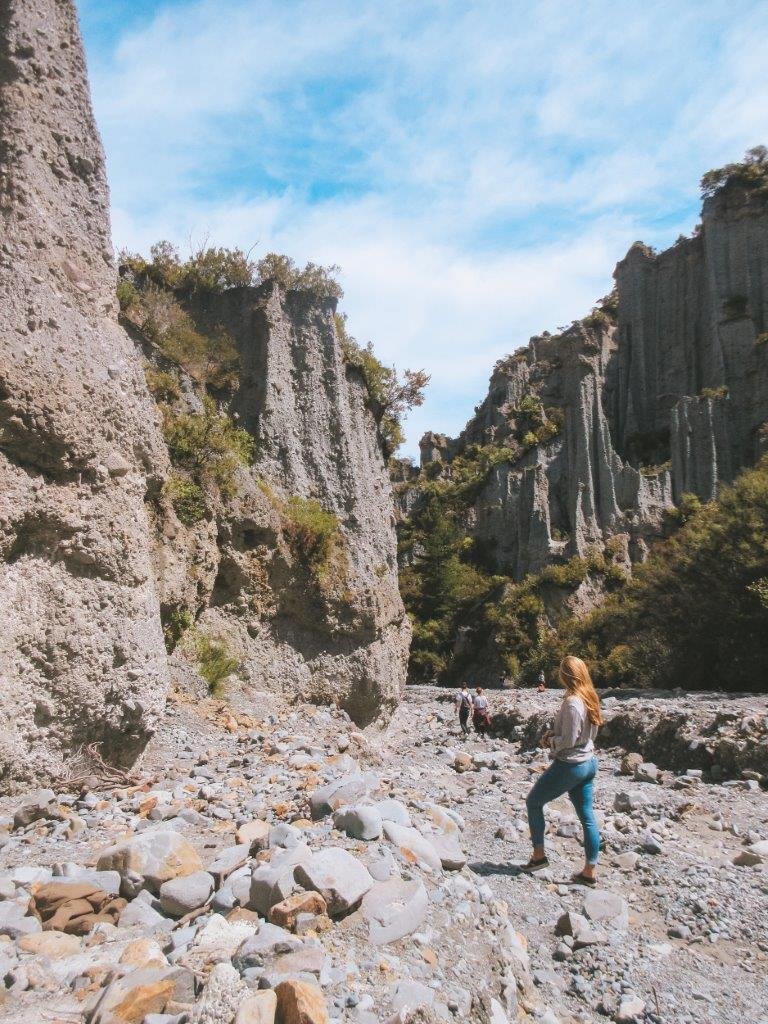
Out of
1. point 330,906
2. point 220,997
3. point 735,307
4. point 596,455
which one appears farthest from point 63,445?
point 735,307

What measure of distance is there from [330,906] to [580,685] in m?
3.02

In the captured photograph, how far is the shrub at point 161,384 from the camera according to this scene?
38.8 ft

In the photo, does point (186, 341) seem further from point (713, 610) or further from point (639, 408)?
point (639, 408)

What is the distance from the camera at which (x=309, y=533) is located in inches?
534

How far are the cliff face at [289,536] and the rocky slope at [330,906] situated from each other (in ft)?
10.5

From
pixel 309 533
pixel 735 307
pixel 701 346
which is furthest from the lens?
pixel 701 346

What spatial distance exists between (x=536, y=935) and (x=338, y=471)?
1188cm

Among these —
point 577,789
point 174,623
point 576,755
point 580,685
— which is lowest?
point 577,789

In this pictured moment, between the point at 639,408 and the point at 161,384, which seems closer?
the point at 161,384

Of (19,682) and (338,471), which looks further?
(338,471)

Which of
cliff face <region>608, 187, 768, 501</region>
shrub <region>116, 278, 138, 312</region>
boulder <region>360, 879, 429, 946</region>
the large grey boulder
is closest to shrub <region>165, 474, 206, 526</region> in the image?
shrub <region>116, 278, 138, 312</region>

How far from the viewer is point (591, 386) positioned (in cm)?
5750

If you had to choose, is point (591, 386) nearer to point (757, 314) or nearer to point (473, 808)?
point (757, 314)

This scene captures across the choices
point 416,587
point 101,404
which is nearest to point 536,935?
point 101,404
